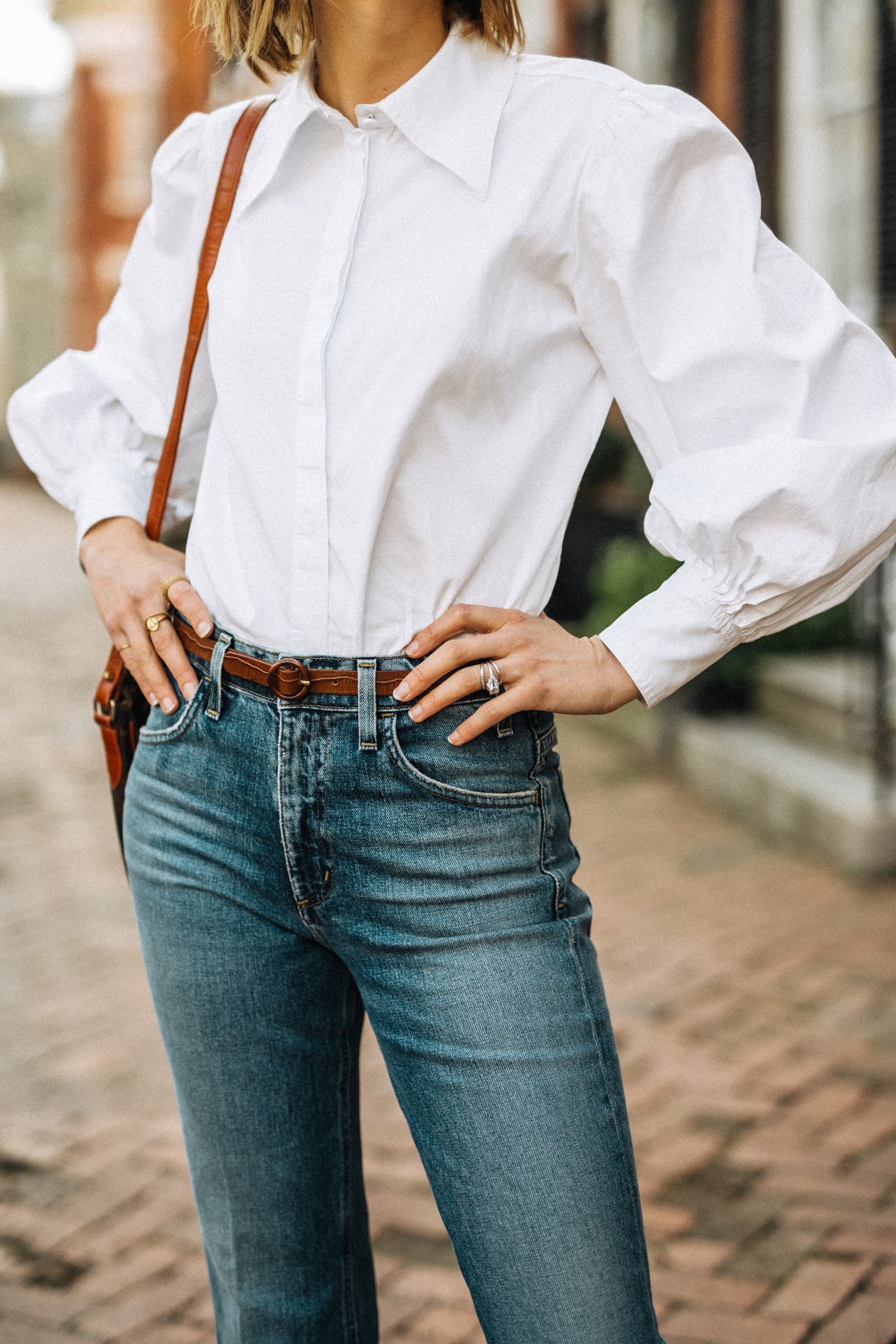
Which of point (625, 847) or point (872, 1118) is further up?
point (872, 1118)

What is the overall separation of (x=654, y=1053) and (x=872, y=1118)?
23.7 inches

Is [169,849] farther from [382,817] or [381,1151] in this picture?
[381,1151]

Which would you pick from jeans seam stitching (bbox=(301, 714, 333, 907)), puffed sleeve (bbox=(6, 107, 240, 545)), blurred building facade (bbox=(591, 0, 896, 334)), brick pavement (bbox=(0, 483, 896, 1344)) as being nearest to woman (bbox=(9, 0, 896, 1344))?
jeans seam stitching (bbox=(301, 714, 333, 907))

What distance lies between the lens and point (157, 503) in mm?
1694

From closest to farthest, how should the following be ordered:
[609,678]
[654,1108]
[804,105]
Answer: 1. [609,678]
2. [654,1108]
3. [804,105]

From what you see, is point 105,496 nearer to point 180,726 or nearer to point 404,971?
point 180,726

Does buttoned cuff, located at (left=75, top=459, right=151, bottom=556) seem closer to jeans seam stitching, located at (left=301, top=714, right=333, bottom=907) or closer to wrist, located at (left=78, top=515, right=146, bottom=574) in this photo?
wrist, located at (left=78, top=515, right=146, bottom=574)

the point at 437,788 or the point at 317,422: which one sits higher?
the point at 317,422

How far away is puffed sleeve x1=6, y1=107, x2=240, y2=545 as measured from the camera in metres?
1.65

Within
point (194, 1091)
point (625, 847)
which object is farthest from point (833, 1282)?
point (625, 847)

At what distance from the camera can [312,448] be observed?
1.34m

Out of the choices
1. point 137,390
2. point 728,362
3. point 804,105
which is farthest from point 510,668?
point 804,105

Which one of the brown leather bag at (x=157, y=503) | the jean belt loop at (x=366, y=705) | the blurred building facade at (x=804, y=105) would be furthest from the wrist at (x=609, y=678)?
the blurred building facade at (x=804, y=105)

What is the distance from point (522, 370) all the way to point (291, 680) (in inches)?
14.8
